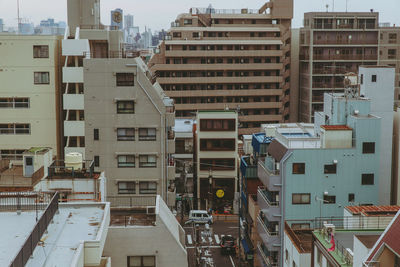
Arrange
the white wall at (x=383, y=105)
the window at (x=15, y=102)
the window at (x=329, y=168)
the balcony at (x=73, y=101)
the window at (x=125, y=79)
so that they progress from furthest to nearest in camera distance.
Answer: the window at (x=15, y=102) < the balcony at (x=73, y=101) < the window at (x=125, y=79) < the white wall at (x=383, y=105) < the window at (x=329, y=168)

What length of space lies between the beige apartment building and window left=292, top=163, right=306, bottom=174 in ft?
167

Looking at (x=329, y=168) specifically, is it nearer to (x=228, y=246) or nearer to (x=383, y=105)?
(x=383, y=105)

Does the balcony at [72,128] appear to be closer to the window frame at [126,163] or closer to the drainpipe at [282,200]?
the window frame at [126,163]

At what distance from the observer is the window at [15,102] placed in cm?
4062

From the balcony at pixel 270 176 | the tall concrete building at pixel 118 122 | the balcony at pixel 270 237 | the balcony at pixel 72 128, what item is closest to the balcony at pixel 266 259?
the balcony at pixel 270 237

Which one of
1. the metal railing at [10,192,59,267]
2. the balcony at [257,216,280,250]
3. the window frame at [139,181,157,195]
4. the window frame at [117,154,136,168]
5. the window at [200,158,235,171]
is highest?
the metal railing at [10,192,59,267]

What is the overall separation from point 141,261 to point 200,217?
33.6 meters

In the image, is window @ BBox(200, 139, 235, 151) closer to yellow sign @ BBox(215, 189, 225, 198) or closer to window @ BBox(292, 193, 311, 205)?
yellow sign @ BBox(215, 189, 225, 198)

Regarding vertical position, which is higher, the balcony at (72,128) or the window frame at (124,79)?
the window frame at (124,79)

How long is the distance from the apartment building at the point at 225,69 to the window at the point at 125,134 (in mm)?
38239

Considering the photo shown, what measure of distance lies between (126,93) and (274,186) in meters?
12.3

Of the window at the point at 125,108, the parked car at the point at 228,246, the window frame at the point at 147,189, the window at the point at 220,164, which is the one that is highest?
the window at the point at 125,108

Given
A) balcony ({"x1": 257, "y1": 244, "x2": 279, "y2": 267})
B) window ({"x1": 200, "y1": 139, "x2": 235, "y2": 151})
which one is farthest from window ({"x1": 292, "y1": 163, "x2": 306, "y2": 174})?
window ({"x1": 200, "y1": 139, "x2": 235, "y2": 151})

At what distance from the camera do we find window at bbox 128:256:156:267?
22078mm
